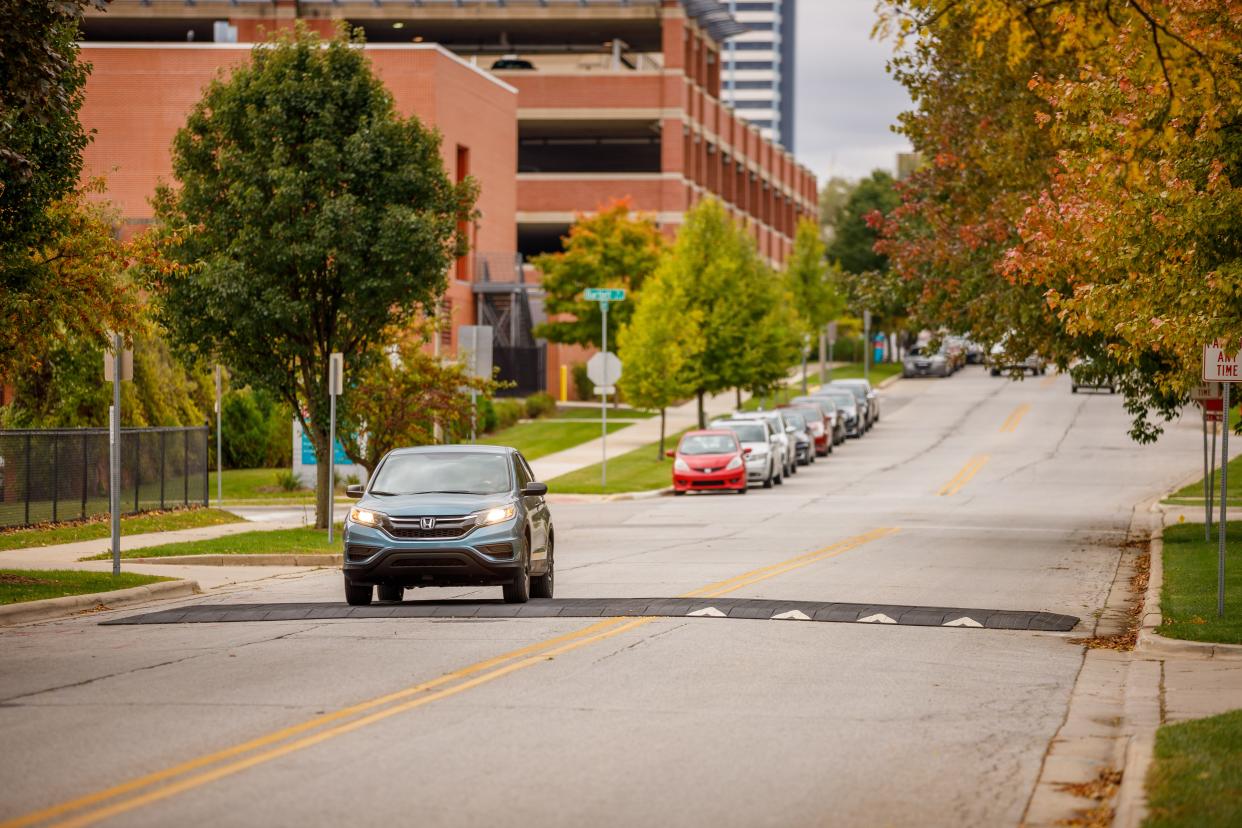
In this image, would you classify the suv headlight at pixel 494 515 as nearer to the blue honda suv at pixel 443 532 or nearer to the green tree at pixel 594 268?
the blue honda suv at pixel 443 532

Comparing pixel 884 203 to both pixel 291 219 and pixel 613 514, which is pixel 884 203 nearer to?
pixel 613 514

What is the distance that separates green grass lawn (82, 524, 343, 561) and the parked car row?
1682cm

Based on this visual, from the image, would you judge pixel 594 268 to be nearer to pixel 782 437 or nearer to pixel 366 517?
pixel 782 437

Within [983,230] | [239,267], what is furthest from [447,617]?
[983,230]

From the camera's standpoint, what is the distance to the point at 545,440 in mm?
58781

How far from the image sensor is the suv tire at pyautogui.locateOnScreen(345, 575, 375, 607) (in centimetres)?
1820

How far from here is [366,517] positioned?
58.5 feet

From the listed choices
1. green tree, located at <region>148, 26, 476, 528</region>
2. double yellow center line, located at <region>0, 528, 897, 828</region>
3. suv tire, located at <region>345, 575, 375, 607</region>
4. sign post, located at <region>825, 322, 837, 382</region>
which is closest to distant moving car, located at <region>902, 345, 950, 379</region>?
sign post, located at <region>825, 322, 837, 382</region>

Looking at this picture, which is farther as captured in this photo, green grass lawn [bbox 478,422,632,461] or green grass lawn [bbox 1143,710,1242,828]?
green grass lawn [bbox 478,422,632,461]

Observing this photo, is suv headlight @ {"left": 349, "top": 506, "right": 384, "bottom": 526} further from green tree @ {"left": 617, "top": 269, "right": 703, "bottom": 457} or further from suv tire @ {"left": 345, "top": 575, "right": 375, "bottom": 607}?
green tree @ {"left": 617, "top": 269, "right": 703, "bottom": 457}

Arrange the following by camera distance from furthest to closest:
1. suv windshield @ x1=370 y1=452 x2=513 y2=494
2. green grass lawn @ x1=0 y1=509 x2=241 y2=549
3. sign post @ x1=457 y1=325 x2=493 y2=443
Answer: sign post @ x1=457 y1=325 x2=493 y2=443 < green grass lawn @ x1=0 y1=509 x2=241 y2=549 < suv windshield @ x1=370 y1=452 x2=513 y2=494

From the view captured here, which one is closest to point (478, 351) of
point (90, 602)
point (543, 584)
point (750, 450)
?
point (750, 450)

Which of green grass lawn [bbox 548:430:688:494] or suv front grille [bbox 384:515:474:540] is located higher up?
suv front grille [bbox 384:515:474:540]

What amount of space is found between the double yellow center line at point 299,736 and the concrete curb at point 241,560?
9950 millimetres
